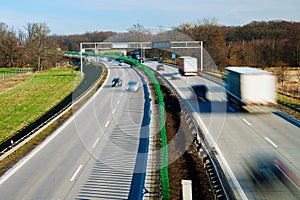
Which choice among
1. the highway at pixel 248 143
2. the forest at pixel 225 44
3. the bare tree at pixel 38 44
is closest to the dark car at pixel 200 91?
the highway at pixel 248 143

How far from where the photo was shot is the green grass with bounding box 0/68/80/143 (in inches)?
1378

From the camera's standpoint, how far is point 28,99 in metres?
50.3

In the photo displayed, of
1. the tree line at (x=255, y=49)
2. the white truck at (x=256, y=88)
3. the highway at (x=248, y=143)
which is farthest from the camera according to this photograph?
the tree line at (x=255, y=49)

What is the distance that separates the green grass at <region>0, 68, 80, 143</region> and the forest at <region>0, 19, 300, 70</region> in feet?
59.1

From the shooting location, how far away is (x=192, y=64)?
52531 mm

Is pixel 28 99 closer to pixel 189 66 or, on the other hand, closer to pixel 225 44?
pixel 189 66

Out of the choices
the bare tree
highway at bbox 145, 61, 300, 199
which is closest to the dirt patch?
highway at bbox 145, 61, 300, 199

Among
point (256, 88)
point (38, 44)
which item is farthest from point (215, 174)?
point (38, 44)

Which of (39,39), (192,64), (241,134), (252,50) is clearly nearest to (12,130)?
(241,134)

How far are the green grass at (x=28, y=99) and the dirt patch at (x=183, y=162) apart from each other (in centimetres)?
1429

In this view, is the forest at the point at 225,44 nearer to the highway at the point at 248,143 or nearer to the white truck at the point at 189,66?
the white truck at the point at 189,66

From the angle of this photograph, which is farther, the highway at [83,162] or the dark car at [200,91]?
the dark car at [200,91]

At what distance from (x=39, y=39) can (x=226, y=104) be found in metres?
71.9

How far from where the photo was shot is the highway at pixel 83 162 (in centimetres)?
1555
